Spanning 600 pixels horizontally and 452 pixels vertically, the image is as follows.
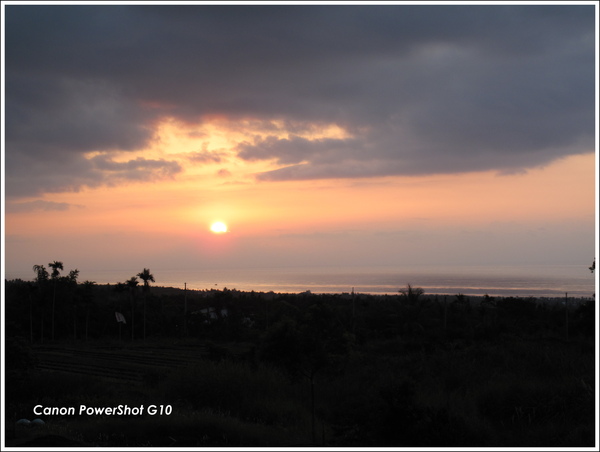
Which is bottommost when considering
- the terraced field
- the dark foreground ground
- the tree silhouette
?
the terraced field

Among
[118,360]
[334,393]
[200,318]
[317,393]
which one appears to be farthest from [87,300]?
[334,393]

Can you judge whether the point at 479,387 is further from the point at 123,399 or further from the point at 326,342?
the point at 123,399

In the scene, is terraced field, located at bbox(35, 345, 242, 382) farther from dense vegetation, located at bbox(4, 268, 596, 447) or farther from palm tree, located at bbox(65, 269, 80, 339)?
palm tree, located at bbox(65, 269, 80, 339)

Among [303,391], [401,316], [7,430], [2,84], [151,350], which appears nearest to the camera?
[2,84]

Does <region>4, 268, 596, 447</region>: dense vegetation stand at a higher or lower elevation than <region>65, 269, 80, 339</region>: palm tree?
lower

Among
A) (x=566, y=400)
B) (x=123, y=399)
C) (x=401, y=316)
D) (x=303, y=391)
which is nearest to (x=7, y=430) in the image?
(x=123, y=399)

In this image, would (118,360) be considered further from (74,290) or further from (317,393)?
(74,290)

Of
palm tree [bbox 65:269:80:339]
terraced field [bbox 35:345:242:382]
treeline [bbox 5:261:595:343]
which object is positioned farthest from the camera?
palm tree [bbox 65:269:80:339]

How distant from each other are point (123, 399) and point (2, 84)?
11418mm

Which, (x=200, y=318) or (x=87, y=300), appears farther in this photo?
(x=200, y=318)

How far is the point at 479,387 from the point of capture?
2139 centimetres

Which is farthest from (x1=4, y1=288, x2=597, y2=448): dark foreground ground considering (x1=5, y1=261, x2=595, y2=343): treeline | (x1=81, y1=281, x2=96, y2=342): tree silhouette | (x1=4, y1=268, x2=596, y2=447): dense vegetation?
(x1=81, y1=281, x2=96, y2=342): tree silhouette

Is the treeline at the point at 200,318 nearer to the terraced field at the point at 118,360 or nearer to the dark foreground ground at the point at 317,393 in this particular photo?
the terraced field at the point at 118,360

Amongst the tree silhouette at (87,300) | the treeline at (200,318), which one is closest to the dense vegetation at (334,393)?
the treeline at (200,318)
